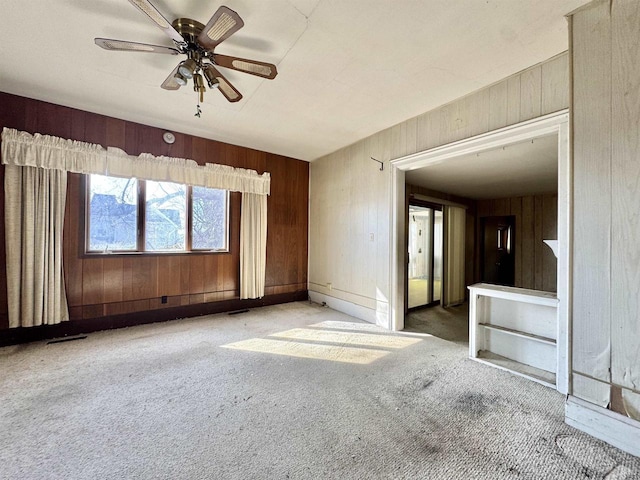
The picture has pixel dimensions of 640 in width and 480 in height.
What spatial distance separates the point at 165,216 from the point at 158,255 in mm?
573

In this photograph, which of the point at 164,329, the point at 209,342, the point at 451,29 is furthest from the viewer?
the point at 164,329

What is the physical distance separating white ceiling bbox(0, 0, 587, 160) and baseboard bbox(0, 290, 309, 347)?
8.66 ft

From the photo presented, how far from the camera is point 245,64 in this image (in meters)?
1.99

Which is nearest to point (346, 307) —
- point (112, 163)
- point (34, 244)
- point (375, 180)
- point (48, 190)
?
point (375, 180)

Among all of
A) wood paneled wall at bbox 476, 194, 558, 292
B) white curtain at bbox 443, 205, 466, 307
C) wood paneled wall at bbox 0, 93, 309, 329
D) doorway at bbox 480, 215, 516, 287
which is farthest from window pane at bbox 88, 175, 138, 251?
wood paneled wall at bbox 476, 194, 558, 292

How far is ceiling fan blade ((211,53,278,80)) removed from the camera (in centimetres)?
195

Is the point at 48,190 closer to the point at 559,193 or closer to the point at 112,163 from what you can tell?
the point at 112,163

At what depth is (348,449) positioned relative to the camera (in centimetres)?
Answer: 150

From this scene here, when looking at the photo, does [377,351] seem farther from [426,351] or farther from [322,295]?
[322,295]

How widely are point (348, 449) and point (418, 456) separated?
15.2 inches

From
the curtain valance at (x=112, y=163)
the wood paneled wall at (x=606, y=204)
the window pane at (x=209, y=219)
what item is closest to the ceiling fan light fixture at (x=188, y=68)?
the curtain valance at (x=112, y=163)

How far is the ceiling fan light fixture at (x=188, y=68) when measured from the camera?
1.94m

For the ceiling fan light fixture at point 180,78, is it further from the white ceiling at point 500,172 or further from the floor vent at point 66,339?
the floor vent at point 66,339

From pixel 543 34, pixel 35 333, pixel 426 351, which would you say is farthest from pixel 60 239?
pixel 543 34
